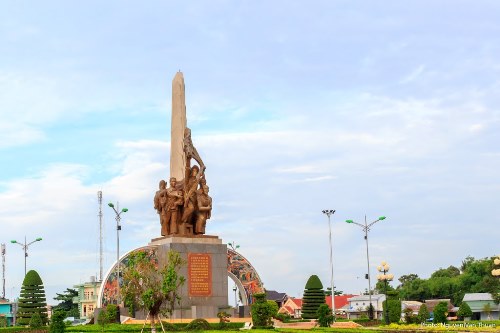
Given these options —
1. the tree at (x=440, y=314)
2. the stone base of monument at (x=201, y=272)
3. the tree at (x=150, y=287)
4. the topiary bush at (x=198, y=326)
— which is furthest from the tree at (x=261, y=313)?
the tree at (x=440, y=314)

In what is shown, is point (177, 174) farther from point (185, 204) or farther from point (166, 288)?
point (166, 288)

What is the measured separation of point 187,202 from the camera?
3769 cm

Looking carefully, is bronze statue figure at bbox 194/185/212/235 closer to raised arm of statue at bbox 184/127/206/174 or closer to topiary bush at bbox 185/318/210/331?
raised arm of statue at bbox 184/127/206/174

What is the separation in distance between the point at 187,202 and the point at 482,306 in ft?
150

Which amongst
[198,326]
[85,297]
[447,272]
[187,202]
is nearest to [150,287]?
[198,326]

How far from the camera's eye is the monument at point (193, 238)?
36594mm

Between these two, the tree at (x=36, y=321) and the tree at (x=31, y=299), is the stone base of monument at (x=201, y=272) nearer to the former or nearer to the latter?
the tree at (x=36, y=321)

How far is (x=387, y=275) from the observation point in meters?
40.9

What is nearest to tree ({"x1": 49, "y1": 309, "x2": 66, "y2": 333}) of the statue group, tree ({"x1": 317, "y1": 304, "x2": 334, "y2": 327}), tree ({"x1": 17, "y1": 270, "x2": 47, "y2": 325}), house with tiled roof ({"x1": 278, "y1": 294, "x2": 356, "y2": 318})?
the statue group

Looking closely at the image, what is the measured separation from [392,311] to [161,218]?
555 inches

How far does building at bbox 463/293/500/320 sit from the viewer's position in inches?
2844

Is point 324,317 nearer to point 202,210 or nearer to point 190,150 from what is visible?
point 202,210

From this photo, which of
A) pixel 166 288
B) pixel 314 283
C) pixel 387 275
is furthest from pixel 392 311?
pixel 166 288

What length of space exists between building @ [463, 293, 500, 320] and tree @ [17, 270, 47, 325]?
142 ft
